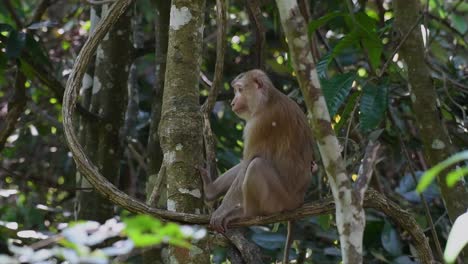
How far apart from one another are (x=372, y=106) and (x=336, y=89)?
279mm

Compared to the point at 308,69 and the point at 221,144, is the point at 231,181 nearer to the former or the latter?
the point at 221,144

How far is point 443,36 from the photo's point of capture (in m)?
8.23

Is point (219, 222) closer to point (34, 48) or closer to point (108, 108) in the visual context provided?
point (108, 108)

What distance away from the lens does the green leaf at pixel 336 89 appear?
4.93 metres

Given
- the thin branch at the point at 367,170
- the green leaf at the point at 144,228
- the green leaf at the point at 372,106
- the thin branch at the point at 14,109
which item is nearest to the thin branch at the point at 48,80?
the thin branch at the point at 14,109

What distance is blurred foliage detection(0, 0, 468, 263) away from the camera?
531 centimetres

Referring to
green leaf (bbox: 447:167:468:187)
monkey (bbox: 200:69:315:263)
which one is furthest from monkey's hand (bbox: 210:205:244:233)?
green leaf (bbox: 447:167:468:187)

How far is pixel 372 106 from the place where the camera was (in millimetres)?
5082

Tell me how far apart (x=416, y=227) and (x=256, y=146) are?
1.83 metres

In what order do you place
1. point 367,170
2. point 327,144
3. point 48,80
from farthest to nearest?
point 48,80 < point 327,144 < point 367,170

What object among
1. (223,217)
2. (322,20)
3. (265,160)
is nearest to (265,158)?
(265,160)

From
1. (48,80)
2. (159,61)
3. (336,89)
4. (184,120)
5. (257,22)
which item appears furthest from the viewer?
(159,61)

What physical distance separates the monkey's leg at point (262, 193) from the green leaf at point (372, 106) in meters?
0.75

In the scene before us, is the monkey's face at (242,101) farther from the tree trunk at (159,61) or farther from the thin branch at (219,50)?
the thin branch at (219,50)
